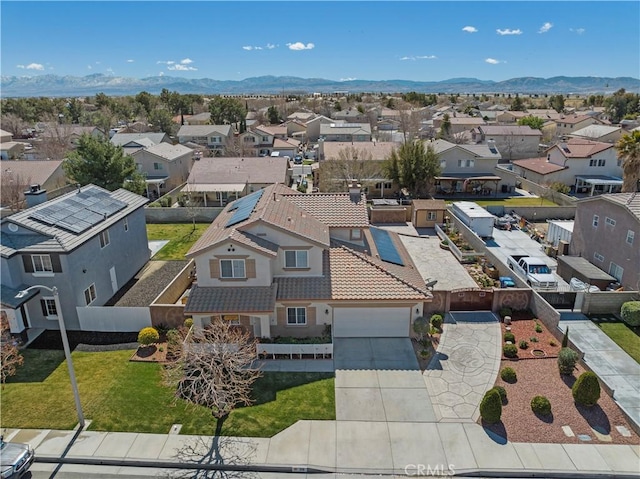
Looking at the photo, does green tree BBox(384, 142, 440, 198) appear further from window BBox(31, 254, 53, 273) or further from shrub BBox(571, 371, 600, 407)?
window BBox(31, 254, 53, 273)

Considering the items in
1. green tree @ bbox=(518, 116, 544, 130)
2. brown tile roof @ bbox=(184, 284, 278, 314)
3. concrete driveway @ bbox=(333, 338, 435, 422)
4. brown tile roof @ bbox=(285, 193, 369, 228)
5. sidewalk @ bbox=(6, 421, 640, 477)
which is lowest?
sidewalk @ bbox=(6, 421, 640, 477)

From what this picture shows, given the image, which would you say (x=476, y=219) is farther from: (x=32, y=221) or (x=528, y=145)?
→ (x=528, y=145)

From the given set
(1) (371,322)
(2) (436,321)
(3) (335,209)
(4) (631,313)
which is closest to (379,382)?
(1) (371,322)

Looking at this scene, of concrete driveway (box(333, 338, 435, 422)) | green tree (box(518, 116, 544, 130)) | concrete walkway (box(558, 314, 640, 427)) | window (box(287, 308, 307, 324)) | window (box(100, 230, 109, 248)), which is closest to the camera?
concrete driveway (box(333, 338, 435, 422))

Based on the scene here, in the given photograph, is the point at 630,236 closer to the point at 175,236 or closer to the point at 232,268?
the point at 232,268

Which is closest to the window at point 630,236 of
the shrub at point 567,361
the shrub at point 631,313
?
the shrub at point 631,313

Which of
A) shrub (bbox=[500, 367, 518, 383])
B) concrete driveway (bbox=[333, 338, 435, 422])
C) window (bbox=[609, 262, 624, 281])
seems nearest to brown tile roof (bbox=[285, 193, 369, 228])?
concrete driveway (bbox=[333, 338, 435, 422])

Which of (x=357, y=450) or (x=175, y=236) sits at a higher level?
(x=175, y=236)
